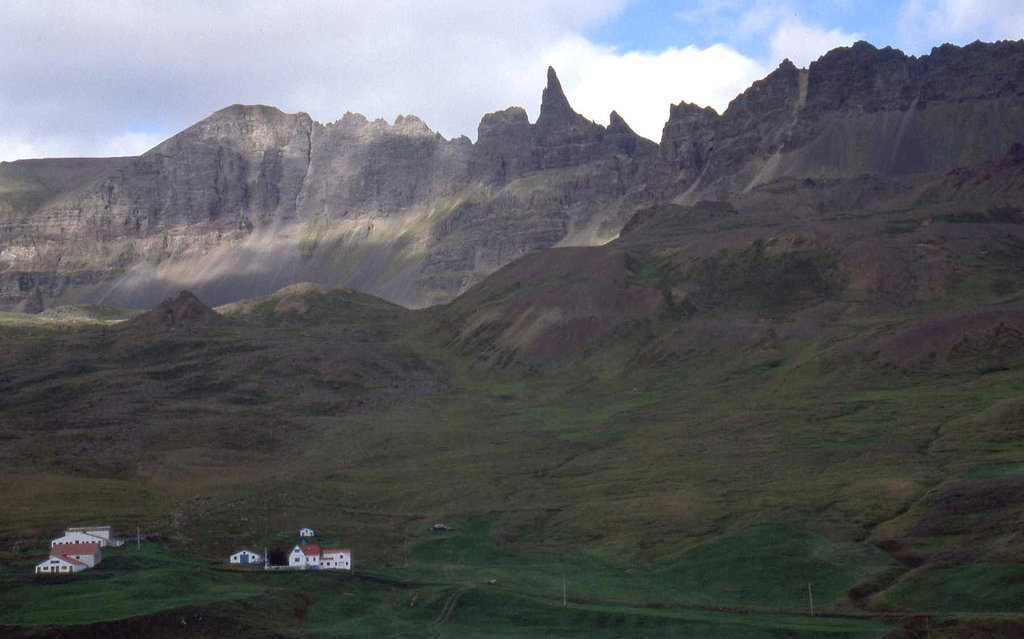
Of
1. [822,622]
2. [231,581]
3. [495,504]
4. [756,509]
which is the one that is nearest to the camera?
[822,622]

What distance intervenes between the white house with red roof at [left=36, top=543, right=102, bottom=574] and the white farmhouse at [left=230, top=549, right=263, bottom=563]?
12.2m

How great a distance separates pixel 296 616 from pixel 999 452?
9400 centimetres

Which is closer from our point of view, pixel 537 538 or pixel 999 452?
pixel 537 538

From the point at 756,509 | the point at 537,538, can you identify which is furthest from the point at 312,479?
the point at 756,509

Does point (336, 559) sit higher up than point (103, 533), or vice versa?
point (103, 533)

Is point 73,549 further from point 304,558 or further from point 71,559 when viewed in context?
point 304,558

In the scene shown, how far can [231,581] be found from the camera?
112812 millimetres

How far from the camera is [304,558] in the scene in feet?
402

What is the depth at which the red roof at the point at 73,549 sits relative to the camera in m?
113

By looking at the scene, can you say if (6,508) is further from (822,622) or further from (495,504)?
(822,622)

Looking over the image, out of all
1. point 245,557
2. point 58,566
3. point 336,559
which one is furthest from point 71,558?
point 336,559

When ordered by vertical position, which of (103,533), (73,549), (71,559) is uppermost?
(73,549)

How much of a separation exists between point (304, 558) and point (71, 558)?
1928 cm

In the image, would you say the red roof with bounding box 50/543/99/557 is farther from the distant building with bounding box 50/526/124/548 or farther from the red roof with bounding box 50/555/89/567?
the distant building with bounding box 50/526/124/548
